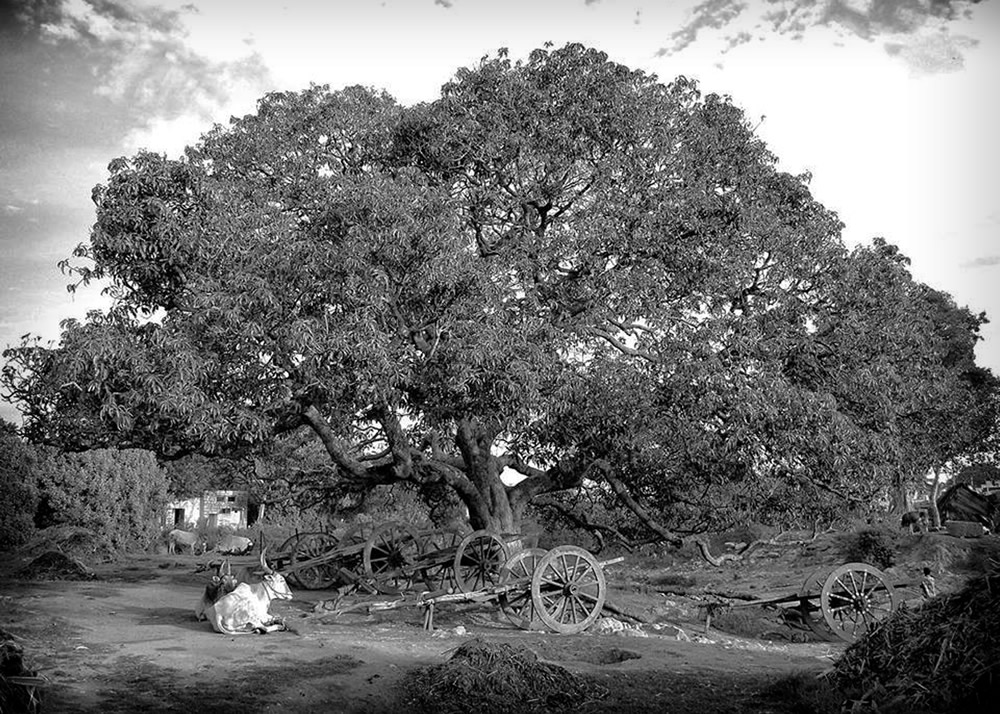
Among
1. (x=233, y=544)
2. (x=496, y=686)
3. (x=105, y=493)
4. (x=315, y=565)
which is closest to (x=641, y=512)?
(x=315, y=565)

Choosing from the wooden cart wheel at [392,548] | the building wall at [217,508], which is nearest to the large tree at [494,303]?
the wooden cart wheel at [392,548]

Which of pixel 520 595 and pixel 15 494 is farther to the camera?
pixel 15 494

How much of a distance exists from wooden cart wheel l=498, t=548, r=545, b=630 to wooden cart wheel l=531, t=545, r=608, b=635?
0.19 metres

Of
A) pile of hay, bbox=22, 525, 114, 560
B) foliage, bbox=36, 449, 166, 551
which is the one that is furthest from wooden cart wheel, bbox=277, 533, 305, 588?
pile of hay, bbox=22, 525, 114, 560

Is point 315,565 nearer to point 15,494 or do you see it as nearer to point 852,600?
point 852,600

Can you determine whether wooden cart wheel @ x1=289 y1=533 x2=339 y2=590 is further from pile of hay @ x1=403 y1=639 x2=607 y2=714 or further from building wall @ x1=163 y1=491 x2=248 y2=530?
building wall @ x1=163 y1=491 x2=248 y2=530

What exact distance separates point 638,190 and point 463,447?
5447mm

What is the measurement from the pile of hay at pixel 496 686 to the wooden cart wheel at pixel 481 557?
16.8 feet

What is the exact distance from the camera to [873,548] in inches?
866

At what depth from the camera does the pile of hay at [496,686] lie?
6.92 metres

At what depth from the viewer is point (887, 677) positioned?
244 inches

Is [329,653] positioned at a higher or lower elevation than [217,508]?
lower

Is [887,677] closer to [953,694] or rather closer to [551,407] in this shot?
[953,694]

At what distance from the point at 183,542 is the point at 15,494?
29.0 feet
